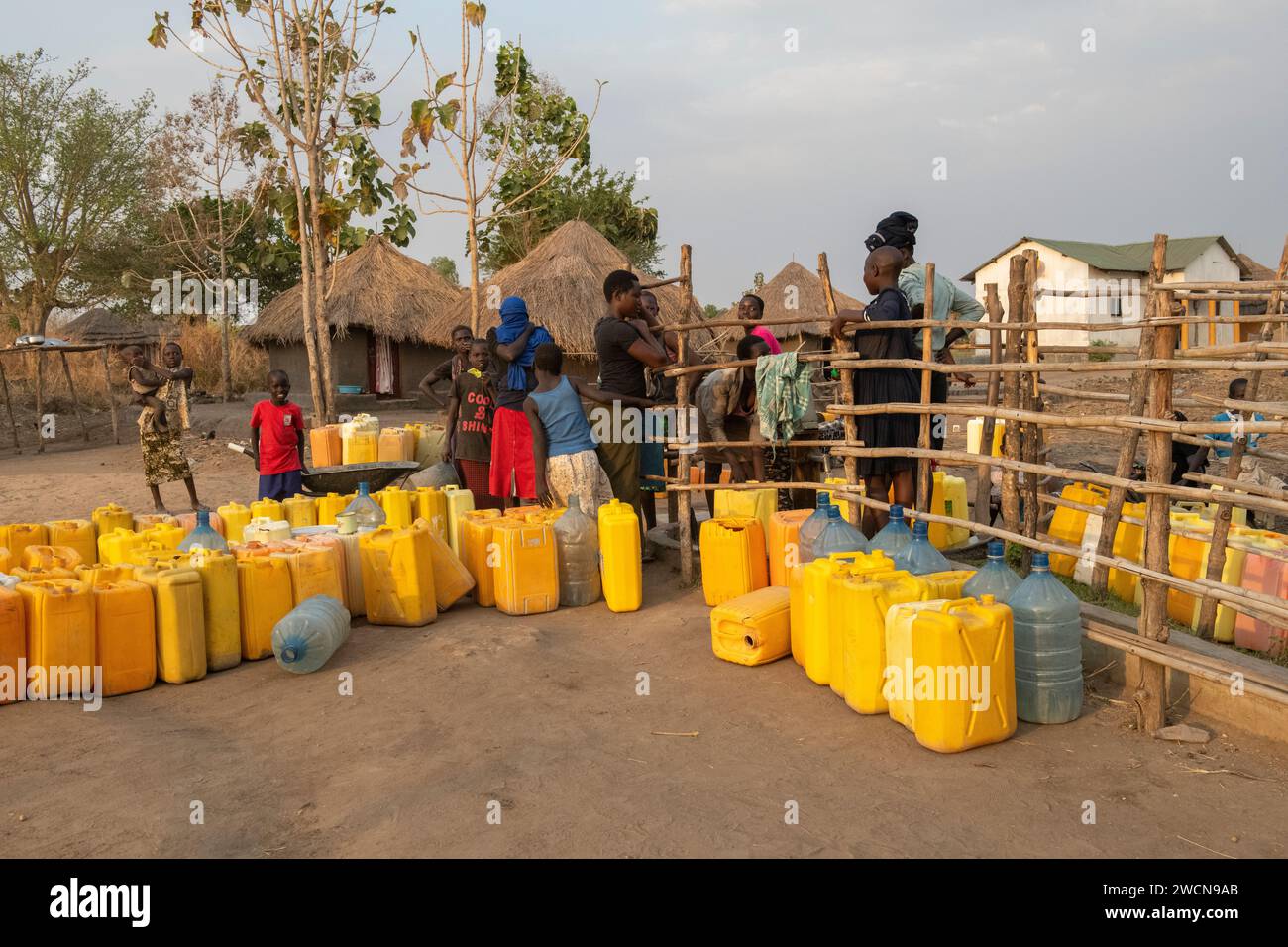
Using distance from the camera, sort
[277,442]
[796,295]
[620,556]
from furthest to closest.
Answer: [796,295] → [277,442] → [620,556]

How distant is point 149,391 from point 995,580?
25.8 feet

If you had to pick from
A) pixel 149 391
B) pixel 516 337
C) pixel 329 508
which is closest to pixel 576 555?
pixel 516 337

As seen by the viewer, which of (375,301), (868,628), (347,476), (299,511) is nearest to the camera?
(868,628)

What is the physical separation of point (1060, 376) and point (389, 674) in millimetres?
19457

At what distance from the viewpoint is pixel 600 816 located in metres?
3.09

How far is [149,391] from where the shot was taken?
29.2 feet

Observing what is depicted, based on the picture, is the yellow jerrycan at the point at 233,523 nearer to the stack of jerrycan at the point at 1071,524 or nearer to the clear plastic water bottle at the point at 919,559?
the clear plastic water bottle at the point at 919,559

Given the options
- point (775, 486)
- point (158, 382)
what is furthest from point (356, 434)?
point (775, 486)

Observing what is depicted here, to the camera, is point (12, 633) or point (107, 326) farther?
point (107, 326)

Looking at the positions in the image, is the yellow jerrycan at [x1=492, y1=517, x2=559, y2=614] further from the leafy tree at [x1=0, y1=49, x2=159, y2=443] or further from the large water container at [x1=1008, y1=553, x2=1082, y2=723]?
the leafy tree at [x1=0, y1=49, x2=159, y2=443]

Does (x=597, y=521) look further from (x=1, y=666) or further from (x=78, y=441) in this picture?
(x=78, y=441)

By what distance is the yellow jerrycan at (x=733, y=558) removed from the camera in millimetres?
5273

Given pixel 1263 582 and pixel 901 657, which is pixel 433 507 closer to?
pixel 901 657

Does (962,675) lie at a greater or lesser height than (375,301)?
lesser
